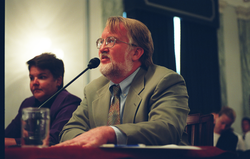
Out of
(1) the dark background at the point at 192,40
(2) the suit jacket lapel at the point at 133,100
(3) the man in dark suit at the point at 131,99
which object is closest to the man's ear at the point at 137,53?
(3) the man in dark suit at the point at 131,99

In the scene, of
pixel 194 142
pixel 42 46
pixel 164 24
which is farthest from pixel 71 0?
pixel 194 142

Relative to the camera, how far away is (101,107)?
154cm

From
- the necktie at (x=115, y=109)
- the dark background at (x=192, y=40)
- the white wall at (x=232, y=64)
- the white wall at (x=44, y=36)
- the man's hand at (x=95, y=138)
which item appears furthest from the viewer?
the white wall at (x=232, y=64)

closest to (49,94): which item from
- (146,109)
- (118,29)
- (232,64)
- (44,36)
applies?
(118,29)

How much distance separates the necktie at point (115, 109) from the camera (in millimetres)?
1471

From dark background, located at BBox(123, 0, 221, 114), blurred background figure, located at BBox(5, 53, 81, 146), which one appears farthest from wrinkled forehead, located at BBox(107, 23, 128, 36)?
dark background, located at BBox(123, 0, 221, 114)

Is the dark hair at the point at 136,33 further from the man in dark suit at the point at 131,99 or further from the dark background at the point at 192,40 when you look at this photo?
the dark background at the point at 192,40

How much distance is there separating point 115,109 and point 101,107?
9cm

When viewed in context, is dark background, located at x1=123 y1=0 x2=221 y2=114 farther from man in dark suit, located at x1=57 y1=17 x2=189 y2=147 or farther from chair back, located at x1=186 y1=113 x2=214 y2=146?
chair back, located at x1=186 y1=113 x2=214 y2=146

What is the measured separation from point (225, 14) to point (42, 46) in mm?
4479

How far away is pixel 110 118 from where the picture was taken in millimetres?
1490

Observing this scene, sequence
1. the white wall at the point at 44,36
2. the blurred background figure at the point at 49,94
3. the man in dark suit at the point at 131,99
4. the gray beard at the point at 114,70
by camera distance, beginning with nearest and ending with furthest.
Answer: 1. the man in dark suit at the point at 131,99
2. the gray beard at the point at 114,70
3. the blurred background figure at the point at 49,94
4. the white wall at the point at 44,36

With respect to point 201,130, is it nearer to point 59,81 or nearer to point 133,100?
point 133,100

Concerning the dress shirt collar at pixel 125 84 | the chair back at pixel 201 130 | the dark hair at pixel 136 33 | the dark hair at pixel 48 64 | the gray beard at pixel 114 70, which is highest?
the dark hair at pixel 136 33
